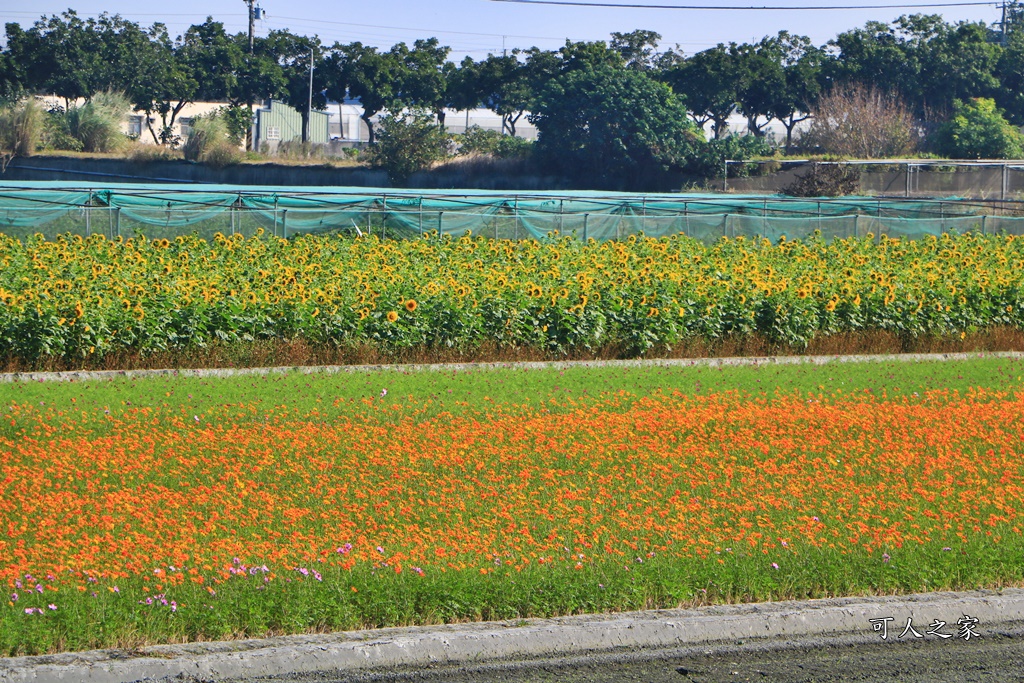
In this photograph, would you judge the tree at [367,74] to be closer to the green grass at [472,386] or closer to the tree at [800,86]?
the tree at [800,86]

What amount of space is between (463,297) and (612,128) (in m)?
48.5

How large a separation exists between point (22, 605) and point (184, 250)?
50.7 ft

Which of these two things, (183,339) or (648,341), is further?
(648,341)

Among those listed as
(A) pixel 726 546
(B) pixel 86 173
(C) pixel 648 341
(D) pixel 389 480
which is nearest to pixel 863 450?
(A) pixel 726 546

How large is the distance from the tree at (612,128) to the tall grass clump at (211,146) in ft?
51.2

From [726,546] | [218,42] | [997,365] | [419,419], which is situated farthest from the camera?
[218,42]

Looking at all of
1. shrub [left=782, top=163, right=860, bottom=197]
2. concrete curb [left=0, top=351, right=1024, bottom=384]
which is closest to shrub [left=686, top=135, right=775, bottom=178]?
shrub [left=782, top=163, right=860, bottom=197]

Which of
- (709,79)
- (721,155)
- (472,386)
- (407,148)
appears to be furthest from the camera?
(709,79)

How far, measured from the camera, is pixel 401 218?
30.4m

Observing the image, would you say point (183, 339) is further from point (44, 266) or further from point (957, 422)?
point (957, 422)

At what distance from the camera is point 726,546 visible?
24.1 feet

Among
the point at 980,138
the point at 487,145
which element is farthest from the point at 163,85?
the point at 980,138

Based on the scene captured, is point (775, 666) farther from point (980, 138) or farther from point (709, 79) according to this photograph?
point (709, 79)

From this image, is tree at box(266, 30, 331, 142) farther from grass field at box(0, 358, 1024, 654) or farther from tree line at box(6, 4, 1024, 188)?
grass field at box(0, 358, 1024, 654)
